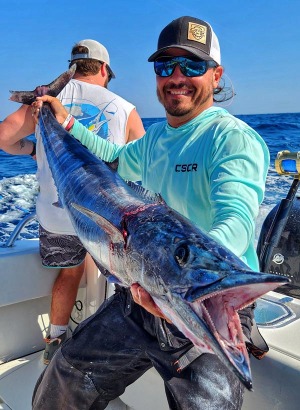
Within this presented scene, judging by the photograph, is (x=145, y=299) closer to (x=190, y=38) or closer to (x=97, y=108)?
(x=190, y=38)

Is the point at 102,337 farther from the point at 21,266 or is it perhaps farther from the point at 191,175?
the point at 21,266

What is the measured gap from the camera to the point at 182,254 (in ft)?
3.78

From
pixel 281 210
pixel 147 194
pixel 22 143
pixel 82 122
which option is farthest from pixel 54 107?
pixel 281 210

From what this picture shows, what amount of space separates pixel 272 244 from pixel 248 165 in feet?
2.91

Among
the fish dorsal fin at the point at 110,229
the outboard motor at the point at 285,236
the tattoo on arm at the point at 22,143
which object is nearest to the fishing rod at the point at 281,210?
the outboard motor at the point at 285,236

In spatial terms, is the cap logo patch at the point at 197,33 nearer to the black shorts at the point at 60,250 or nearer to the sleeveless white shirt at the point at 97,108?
the sleeveless white shirt at the point at 97,108

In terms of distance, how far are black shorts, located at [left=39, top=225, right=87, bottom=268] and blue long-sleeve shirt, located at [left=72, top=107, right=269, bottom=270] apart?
0.87 m

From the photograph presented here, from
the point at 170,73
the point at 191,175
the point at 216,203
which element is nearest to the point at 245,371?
the point at 216,203

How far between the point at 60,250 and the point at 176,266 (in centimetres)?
186

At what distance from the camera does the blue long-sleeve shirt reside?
4.75 feet

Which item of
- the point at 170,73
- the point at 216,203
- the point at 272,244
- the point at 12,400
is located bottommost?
the point at 12,400

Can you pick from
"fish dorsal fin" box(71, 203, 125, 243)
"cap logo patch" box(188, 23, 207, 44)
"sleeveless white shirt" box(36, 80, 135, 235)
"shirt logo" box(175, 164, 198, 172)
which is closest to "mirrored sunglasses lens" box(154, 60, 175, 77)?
"cap logo patch" box(188, 23, 207, 44)

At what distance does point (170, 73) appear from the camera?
1.91 metres

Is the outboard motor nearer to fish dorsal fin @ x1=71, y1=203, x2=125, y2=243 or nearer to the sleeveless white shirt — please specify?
the sleeveless white shirt
